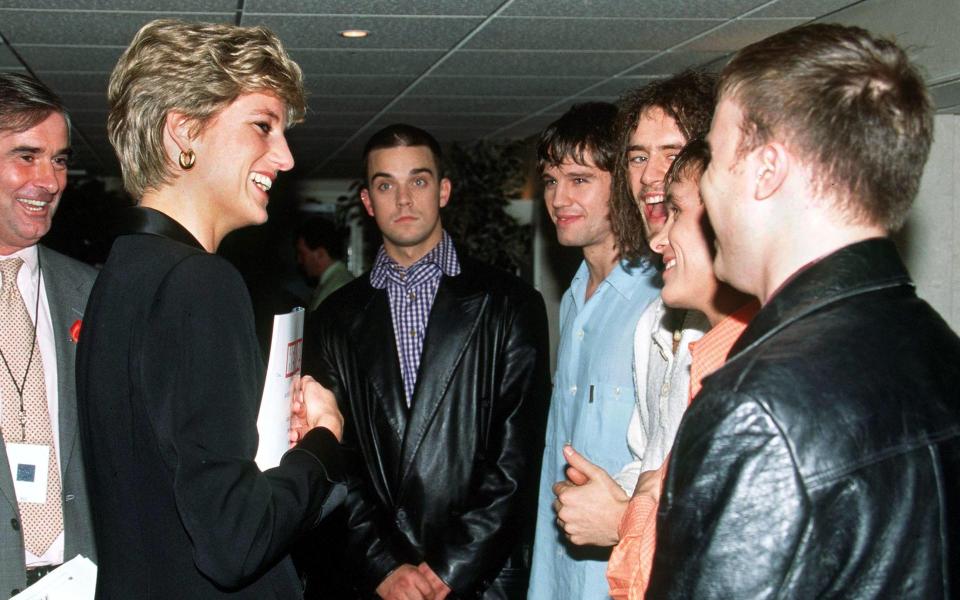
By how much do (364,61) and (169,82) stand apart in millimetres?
3387

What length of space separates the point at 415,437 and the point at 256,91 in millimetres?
1762

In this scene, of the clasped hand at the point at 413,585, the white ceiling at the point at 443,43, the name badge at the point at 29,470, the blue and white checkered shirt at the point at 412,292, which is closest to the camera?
the name badge at the point at 29,470

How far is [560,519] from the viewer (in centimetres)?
210

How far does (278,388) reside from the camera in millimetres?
1669

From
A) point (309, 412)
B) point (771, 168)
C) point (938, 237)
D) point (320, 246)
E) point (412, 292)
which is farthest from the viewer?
point (320, 246)

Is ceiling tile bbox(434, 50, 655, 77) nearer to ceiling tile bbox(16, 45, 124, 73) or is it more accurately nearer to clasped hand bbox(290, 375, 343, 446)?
ceiling tile bbox(16, 45, 124, 73)

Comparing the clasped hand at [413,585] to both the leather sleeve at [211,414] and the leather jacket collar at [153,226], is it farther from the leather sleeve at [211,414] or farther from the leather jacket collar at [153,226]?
the leather jacket collar at [153,226]

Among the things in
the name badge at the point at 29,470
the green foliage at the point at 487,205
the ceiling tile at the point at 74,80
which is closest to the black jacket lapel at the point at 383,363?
the name badge at the point at 29,470

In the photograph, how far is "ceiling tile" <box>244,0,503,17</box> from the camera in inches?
148

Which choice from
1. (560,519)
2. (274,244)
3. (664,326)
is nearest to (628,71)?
(664,326)

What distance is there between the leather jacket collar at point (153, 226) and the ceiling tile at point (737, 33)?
10.1 ft

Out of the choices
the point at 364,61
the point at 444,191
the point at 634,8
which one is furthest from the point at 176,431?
the point at 364,61

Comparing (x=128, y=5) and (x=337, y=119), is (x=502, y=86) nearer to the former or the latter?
(x=337, y=119)

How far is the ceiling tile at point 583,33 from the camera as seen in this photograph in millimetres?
4094
